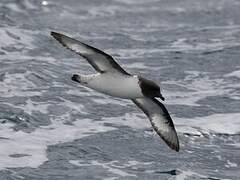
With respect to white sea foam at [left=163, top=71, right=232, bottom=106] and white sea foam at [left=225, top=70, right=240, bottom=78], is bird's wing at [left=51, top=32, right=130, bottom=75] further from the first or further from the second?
white sea foam at [left=225, top=70, right=240, bottom=78]

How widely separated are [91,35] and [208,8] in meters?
9.13

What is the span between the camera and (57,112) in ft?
53.3

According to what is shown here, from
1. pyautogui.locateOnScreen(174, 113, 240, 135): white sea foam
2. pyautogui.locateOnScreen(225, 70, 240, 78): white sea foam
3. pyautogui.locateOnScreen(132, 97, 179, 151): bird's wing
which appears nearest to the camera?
pyautogui.locateOnScreen(132, 97, 179, 151): bird's wing

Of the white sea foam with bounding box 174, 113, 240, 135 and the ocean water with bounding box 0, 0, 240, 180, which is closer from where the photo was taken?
the ocean water with bounding box 0, 0, 240, 180

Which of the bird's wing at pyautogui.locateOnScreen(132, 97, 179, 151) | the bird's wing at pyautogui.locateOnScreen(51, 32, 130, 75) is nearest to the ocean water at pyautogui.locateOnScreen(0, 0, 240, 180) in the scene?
the bird's wing at pyautogui.locateOnScreen(132, 97, 179, 151)

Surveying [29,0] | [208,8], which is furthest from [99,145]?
[208,8]

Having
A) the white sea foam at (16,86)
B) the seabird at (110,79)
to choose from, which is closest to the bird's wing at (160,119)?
the seabird at (110,79)

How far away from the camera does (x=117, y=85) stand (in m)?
11.5

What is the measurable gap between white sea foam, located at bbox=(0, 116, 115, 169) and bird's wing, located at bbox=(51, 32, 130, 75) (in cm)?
229

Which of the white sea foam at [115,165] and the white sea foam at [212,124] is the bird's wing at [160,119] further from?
the white sea foam at [212,124]

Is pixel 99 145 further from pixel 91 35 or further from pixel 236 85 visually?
pixel 91 35

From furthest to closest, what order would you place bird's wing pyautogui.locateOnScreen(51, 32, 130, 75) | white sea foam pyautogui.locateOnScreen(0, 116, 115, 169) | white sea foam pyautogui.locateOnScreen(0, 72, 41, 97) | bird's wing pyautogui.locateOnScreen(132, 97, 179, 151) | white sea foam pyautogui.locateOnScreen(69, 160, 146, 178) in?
white sea foam pyautogui.locateOnScreen(0, 72, 41, 97) → white sea foam pyautogui.locateOnScreen(0, 116, 115, 169) → white sea foam pyautogui.locateOnScreen(69, 160, 146, 178) → bird's wing pyautogui.locateOnScreen(132, 97, 179, 151) → bird's wing pyautogui.locateOnScreen(51, 32, 130, 75)

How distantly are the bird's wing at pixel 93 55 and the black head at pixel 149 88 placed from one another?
30 cm

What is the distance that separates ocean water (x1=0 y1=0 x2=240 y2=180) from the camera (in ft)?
43.3
